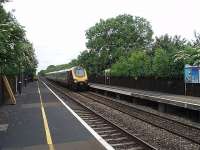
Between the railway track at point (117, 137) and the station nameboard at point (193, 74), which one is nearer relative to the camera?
the railway track at point (117, 137)

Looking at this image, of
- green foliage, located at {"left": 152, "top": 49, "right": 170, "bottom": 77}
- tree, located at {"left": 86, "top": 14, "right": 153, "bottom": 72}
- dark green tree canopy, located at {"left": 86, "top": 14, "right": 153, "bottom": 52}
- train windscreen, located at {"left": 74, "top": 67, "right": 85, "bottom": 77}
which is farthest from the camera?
dark green tree canopy, located at {"left": 86, "top": 14, "right": 153, "bottom": 52}

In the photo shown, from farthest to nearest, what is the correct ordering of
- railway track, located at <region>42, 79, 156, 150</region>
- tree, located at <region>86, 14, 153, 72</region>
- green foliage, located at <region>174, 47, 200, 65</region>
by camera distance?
tree, located at <region>86, 14, 153, 72</region> → green foliage, located at <region>174, 47, 200, 65</region> → railway track, located at <region>42, 79, 156, 150</region>

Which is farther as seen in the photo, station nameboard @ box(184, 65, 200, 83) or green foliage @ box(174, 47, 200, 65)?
green foliage @ box(174, 47, 200, 65)

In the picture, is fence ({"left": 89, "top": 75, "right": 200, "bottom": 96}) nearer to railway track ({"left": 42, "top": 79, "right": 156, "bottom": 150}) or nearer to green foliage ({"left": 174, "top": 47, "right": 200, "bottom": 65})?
green foliage ({"left": 174, "top": 47, "right": 200, "bottom": 65})

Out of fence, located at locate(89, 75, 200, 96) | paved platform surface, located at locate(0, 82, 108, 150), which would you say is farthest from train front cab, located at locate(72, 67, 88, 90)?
paved platform surface, located at locate(0, 82, 108, 150)

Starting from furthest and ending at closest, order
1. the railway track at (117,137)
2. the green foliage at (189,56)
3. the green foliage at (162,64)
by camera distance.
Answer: the green foliage at (162,64), the green foliage at (189,56), the railway track at (117,137)

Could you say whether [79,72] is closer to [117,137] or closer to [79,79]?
[79,79]

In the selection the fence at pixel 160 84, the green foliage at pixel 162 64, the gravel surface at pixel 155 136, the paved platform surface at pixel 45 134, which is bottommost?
the gravel surface at pixel 155 136

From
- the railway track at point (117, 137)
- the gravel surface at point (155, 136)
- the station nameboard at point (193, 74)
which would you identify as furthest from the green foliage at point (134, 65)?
the railway track at point (117, 137)

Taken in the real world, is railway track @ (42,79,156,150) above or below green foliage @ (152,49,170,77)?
below

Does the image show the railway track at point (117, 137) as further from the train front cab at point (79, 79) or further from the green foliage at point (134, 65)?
the green foliage at point (134, 65)

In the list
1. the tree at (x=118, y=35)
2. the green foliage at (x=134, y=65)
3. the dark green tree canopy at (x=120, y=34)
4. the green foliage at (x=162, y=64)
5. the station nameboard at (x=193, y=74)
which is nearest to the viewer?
the station nameboard at (x=193, y=74)

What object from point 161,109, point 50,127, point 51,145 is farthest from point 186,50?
point 51,145

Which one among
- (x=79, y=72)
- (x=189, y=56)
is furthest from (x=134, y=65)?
(x=189, y=56)
